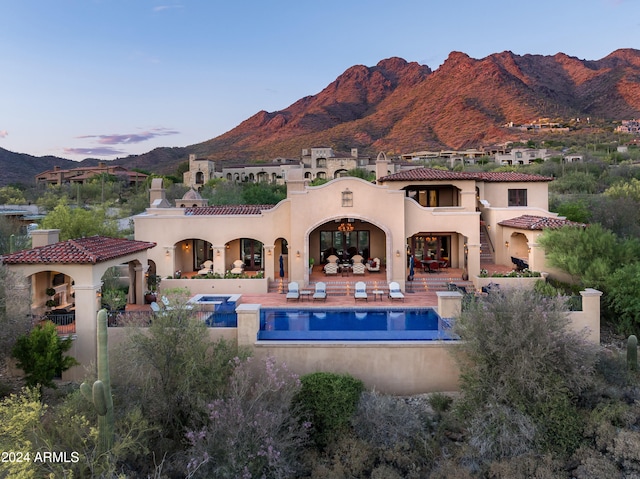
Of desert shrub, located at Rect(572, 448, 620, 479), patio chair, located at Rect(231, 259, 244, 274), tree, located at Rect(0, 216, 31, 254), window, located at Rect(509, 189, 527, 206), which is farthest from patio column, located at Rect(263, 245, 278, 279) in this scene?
window, located at Rect(509, 189, 527, 206)

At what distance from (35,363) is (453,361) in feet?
45.8

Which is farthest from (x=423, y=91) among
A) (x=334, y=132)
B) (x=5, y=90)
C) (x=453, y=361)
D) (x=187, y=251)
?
(x=453, y=361)

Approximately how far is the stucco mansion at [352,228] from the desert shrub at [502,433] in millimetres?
12648

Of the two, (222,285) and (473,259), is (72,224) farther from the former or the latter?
(473,259)

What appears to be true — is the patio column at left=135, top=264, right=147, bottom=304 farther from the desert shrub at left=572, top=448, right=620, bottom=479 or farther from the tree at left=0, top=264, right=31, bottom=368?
the desert shrub at left=572, top=448, right=620, bottom=479

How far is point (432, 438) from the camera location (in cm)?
1275

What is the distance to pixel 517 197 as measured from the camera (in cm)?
3269

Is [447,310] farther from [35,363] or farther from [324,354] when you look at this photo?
[35,363]

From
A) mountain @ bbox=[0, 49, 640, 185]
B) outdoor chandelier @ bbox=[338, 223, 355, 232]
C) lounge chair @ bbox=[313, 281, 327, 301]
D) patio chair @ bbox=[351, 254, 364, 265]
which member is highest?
mountain @ bbox=[0, 49, 640, 185]

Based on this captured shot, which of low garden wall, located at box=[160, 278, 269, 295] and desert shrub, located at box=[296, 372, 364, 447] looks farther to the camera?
low garden wall, located at box=[160, 278, 269, 295]

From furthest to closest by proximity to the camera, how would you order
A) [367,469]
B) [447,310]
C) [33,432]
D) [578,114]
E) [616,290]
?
[578,114], [616,290], [447,310], [367,469], [33,432]

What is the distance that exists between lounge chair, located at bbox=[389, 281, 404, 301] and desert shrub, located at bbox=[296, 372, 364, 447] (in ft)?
28.5

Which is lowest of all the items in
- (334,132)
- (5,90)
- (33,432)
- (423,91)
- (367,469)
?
(367,469)

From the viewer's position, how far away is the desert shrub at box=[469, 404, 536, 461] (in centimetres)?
1190
